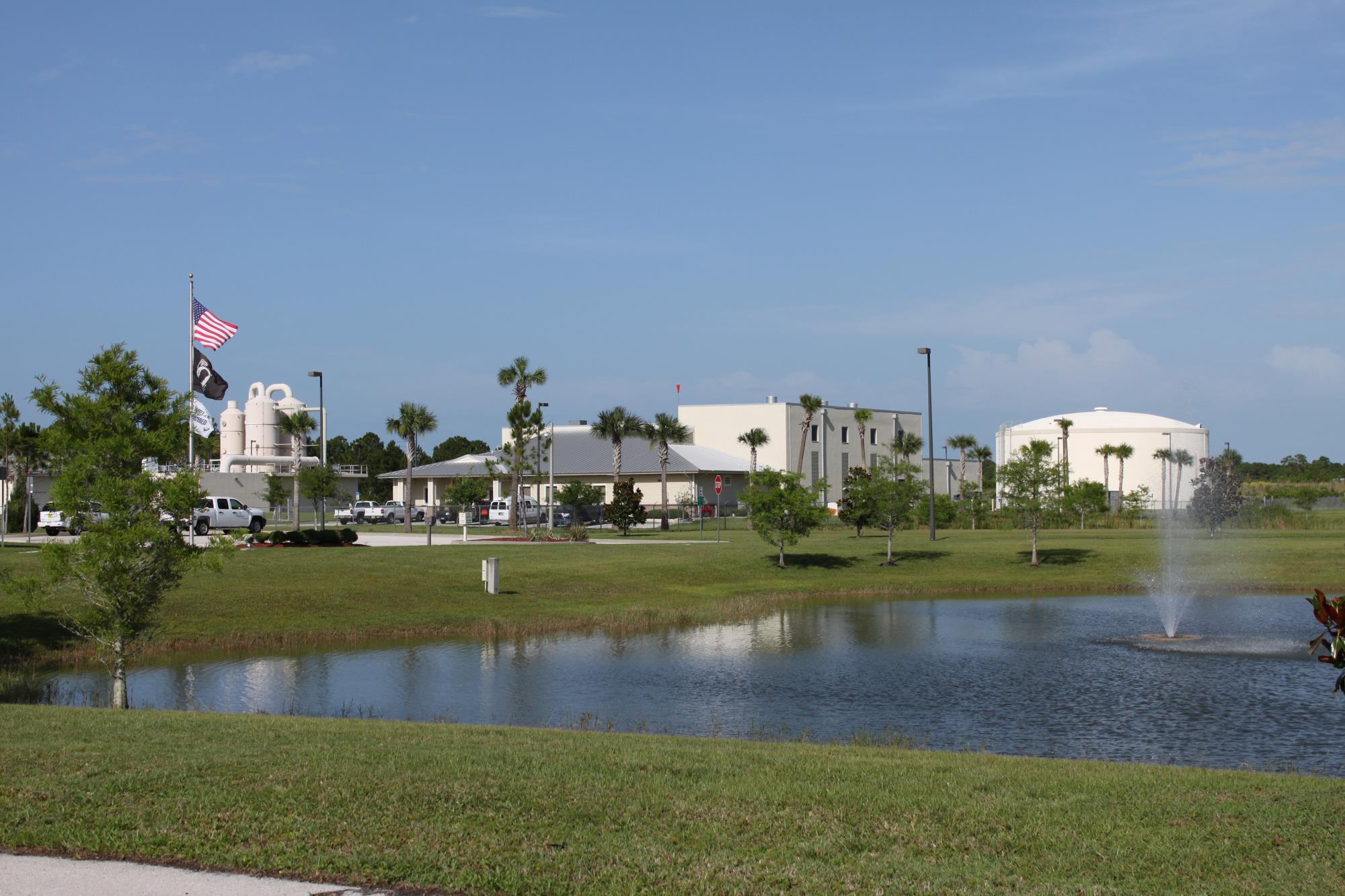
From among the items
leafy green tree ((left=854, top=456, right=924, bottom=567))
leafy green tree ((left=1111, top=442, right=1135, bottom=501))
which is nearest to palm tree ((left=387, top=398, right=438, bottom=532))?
leafy green tree ((left=854, top=456, right=924, bottom=567))

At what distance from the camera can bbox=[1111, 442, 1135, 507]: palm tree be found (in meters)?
92.5

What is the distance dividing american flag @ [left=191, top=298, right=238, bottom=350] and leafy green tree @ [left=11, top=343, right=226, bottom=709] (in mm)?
18753

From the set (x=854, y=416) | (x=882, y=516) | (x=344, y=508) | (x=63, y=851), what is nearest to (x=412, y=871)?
(x=63, y=851)

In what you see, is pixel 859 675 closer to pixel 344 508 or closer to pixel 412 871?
pixel 412 871

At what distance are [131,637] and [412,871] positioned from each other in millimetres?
11821

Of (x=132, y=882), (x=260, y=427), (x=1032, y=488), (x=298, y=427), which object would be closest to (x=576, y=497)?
(x=298, y=427)

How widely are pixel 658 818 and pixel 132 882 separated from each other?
3277mm

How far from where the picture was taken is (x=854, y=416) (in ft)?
330

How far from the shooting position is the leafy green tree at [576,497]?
73.7m

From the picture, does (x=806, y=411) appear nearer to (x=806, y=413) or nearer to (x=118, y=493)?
(x=806, y=413)

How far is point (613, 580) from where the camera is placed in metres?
36.2

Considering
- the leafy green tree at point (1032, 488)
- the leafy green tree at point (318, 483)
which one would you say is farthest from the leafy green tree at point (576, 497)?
the leafy green tree at point (1032, 488)

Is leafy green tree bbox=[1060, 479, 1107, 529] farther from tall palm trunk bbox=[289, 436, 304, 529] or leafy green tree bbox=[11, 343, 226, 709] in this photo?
tall palm trunk bbox=[289, 436, 304, 529]

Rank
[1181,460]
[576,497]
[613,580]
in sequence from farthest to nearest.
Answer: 1. [1181,460]
2. [576,497]
3. [613,580]
